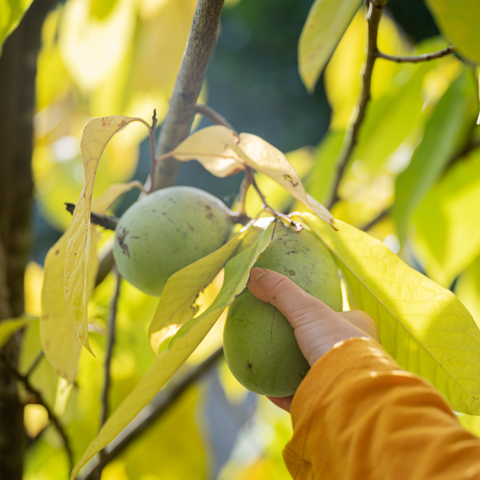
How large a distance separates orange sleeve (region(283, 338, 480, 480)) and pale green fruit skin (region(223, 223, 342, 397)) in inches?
1.7

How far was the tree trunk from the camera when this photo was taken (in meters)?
0.63

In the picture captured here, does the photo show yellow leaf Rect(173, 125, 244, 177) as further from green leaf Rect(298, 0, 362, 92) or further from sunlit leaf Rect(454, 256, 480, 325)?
sunlit leaf Rect(454, 256, 480, 325)

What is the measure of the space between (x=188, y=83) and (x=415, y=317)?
0.29 metres

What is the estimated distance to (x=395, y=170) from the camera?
0.96 metres

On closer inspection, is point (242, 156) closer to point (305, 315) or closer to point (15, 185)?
point (305, 315)

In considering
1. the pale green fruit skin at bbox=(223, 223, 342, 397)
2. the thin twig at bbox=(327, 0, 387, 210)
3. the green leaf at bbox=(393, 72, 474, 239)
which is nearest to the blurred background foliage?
the green leaf at bbox=(393, 72, 474, 239)

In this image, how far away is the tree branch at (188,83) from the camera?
0.32 meters

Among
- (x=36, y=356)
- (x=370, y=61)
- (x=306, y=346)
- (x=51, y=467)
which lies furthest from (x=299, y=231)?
(x=51, y=467)

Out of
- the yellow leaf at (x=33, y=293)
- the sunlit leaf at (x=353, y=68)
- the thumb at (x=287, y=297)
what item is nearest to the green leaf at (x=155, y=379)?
the thumb at (x=287, y=297)

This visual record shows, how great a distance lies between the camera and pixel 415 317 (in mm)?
351

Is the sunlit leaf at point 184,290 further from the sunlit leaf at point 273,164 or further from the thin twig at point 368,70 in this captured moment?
the thin twig at point 368,70

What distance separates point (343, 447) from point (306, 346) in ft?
0.23

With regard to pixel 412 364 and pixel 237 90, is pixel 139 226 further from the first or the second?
pixel 237 90

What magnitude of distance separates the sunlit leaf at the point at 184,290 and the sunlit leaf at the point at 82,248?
8 centimetres
